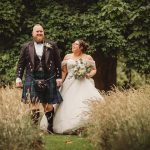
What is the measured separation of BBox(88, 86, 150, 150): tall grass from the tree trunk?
726 centimetres

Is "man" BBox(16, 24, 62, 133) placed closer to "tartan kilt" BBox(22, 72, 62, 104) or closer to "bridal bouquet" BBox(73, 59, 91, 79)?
"tartan kilt" BBox(22, 72, 62, 104)

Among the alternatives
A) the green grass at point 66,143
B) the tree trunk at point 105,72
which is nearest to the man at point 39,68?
the green grass at point 66,143

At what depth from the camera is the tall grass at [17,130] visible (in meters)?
8.15

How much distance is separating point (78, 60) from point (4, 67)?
15.0 ft

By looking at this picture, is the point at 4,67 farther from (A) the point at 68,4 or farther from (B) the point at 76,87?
(B) the point at 76,87

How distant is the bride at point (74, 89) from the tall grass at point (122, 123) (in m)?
2.06

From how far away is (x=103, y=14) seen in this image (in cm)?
1598

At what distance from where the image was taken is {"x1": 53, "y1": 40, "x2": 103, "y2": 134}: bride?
41.3 feet

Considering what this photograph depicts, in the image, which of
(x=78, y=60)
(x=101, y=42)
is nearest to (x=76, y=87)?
(x=78, y=60)

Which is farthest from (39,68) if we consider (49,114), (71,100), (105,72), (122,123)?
(105,72)

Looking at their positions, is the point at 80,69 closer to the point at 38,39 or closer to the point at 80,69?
the point at 80,69

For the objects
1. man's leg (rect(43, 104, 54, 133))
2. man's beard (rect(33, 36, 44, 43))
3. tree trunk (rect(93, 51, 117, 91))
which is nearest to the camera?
man's beard (rect(33, 36, 44, 43))

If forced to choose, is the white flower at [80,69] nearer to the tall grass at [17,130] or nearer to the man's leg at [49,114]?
the man's leg at [49,114]

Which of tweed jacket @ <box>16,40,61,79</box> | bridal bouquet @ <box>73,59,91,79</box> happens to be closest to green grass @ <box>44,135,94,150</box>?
tweed jacket @ <box>16,40,61,79</box>
